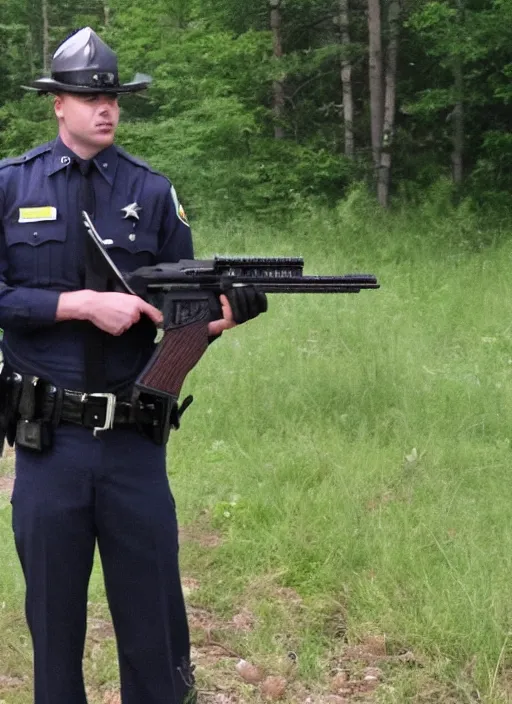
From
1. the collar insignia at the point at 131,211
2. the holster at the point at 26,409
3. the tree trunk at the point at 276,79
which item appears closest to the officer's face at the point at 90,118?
the collar insignia at the point at 131,211

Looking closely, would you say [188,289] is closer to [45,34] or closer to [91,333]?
[91,333]

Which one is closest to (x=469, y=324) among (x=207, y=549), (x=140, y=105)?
(x=207, y=549)

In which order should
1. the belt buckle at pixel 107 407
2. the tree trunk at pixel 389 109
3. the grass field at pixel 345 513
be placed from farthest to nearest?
the tree trunk at pixel 389 109
the grass field at pixel 345 513
the belt buckle at pixel 107 407

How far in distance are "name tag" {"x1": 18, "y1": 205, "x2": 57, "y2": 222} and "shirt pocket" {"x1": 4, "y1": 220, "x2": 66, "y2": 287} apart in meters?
0.01

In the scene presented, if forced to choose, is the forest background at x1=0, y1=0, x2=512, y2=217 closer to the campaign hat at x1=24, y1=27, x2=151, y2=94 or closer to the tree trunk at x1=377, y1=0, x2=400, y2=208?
the tree trunk at x1=377, y1=0, x2=400, y2=208

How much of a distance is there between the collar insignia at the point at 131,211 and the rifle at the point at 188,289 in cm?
16

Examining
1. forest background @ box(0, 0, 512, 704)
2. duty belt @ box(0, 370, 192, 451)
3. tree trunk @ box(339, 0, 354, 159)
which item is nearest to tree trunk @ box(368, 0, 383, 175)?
tree trunk @ box(339, 0, 354, 159)

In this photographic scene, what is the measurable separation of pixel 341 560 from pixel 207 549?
2.29 ft

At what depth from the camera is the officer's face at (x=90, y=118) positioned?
249 cm

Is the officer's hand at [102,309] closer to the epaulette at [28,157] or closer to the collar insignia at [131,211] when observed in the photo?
the collar insignia at [131,211]

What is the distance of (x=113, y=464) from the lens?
8.45 ft

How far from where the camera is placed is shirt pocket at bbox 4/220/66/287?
8.23 ft

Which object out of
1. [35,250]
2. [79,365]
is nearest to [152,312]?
[79,365]

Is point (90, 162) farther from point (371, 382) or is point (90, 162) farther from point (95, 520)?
point (371, 382)
